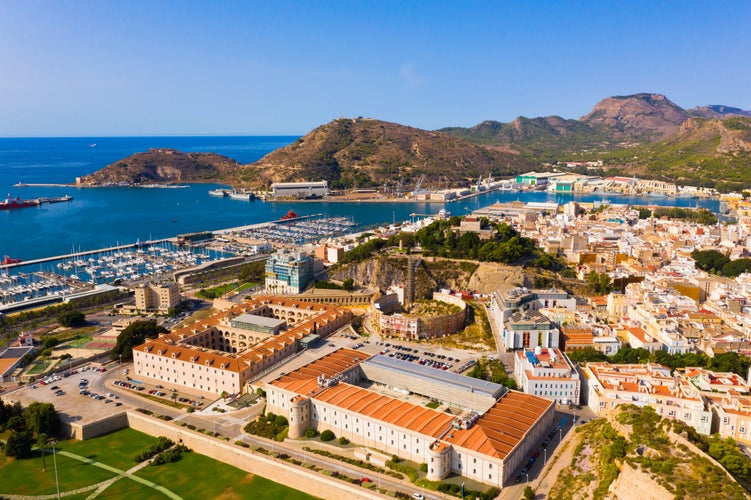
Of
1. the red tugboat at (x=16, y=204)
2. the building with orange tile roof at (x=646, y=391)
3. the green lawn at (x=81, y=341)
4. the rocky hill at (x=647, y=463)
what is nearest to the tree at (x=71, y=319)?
the green lawn at (x=81, y=341)

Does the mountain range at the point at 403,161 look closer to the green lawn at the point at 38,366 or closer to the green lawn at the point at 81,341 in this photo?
the green lawn at the point at 81,341

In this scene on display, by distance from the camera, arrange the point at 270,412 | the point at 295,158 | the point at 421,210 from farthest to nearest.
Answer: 1. the point at 295,158
2. the point at 421,210
3. the point at 270,412

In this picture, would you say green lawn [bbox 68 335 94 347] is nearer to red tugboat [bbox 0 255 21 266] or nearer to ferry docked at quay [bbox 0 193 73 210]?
red tugboat [bbox 0 255 21 266]

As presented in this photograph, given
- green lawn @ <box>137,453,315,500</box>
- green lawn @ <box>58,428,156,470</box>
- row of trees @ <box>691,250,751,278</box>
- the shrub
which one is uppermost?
row of trees @ <box>691,250,751,278</box>

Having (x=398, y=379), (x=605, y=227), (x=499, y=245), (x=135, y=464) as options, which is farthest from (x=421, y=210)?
(x=135, y=464)

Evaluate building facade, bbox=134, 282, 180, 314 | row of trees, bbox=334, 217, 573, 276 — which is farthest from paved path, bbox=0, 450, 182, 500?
row of trees, bbox=334, 217, 573, 276

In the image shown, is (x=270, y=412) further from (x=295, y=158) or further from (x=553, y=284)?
(x=295, y=158)
